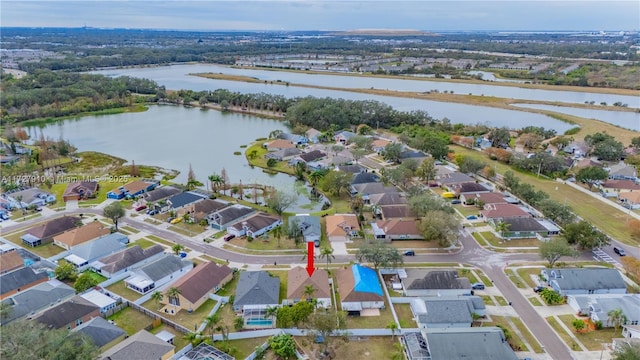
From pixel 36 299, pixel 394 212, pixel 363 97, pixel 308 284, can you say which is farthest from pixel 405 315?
pixel 363 97

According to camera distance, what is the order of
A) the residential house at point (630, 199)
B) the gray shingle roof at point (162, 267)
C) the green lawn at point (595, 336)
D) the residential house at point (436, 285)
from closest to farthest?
the green lawn at point (595, 336)
the residential house at point (436, 285)
the gray shingle roof at point (162, 267)
the residential house at point (630, 199)

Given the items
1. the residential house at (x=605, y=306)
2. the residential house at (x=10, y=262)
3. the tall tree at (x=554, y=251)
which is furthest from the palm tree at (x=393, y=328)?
the residential house at (x=10, y=262)

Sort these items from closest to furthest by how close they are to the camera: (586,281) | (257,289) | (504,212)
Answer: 1. (257,289)
2. (586,281)
3. (504,212)

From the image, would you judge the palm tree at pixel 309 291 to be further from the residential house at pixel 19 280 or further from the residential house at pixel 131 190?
the residential house at pixel 131 190

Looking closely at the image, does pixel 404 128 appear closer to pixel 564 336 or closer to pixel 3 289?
pixel 564 336

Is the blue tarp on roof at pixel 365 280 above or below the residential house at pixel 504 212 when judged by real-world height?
below

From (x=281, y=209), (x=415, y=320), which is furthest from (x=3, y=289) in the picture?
(x=415, y=320)

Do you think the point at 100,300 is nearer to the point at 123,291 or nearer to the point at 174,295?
the point at 123,291

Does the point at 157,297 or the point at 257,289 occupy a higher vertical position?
the point at 257,289
